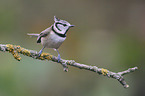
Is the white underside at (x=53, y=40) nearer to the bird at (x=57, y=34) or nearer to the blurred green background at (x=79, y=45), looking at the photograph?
the bird at (x=57, y=34)

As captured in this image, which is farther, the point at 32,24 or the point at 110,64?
the point at 32,24

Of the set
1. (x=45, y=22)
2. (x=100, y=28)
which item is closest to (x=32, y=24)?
(x=45, y=22)

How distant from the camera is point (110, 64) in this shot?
546 cm

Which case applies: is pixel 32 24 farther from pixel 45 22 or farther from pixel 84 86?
pixel 84 86

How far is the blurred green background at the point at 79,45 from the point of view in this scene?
15.4 ft

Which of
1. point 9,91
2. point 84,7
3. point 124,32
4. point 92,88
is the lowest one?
point 9,91

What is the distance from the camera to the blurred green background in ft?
15.4

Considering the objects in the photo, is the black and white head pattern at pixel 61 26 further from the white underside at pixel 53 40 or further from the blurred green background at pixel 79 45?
the blurred green background at pixel 79 45

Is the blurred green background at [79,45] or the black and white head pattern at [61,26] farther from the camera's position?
the blurred green background at [79,45]

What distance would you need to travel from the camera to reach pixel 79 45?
5906 millimetres

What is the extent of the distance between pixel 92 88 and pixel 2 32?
2.22 metres

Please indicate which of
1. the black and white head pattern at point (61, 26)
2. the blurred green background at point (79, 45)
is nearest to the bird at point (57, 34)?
the black and white head pattern at point (61, 26)

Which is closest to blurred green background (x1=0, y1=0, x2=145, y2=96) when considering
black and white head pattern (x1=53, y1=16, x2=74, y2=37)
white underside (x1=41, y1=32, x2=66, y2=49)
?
white underside (x1=41, y1=32, x2=66, y2=49)

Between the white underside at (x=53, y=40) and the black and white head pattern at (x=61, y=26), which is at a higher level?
the black and white head pattern at (x=61, y=26)
